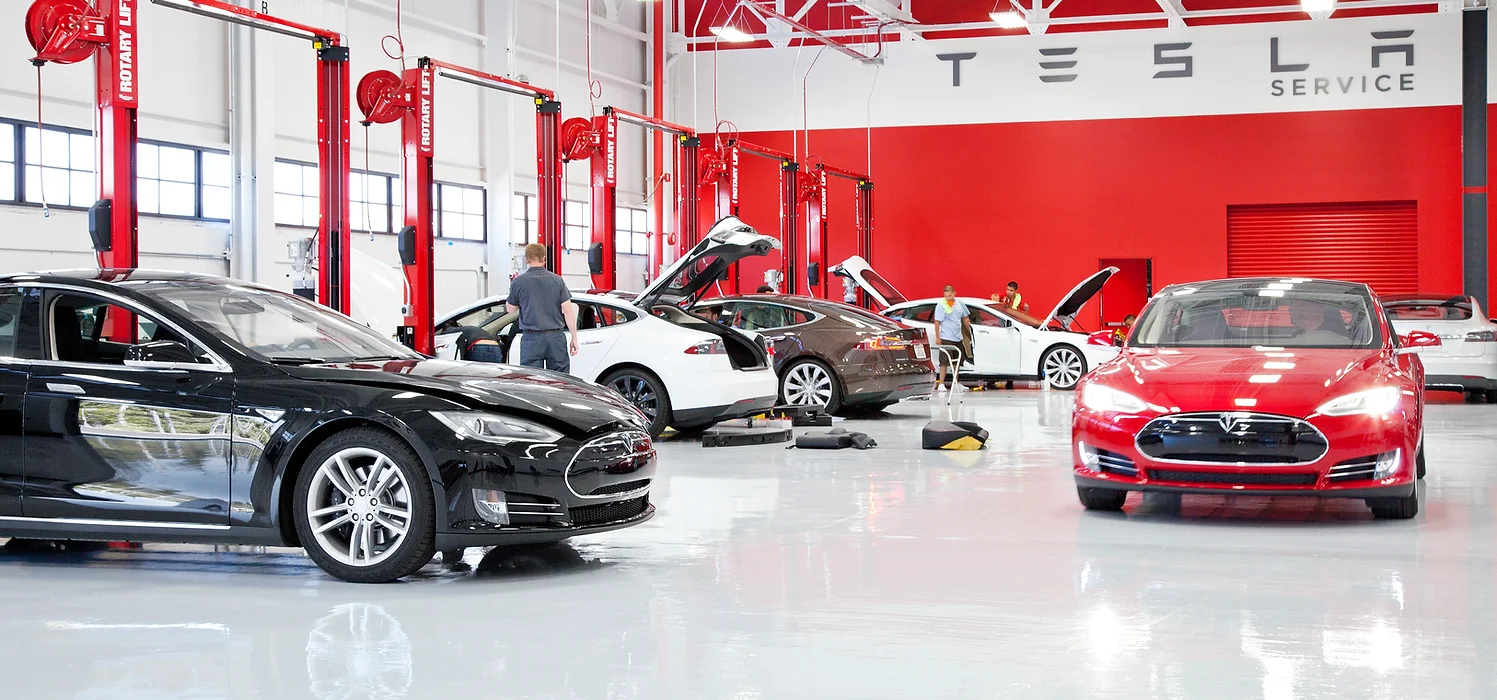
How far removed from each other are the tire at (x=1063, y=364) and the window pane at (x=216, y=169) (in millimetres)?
10329

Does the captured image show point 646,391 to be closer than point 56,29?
No

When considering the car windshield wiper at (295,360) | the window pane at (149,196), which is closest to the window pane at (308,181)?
the window pane at (149,196)

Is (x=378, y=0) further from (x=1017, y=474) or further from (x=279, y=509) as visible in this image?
(x=279, y=509)

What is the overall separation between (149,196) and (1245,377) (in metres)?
13.5

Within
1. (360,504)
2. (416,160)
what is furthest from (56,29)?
(360,504)

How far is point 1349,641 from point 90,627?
3938 millimetres

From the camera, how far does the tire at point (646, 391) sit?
10.8 m

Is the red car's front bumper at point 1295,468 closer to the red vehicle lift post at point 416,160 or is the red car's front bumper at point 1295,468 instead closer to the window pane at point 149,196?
the red vehicle lift post at point 416,160

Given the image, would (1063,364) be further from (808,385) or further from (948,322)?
(808,385)

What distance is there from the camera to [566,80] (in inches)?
932

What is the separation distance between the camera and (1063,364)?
59.2 feet

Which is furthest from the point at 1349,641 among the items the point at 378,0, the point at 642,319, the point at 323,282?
the point at 378,0

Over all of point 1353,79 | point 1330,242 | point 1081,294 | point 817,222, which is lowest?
point 1081,294

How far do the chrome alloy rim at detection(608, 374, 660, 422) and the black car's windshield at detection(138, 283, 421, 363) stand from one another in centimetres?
452
